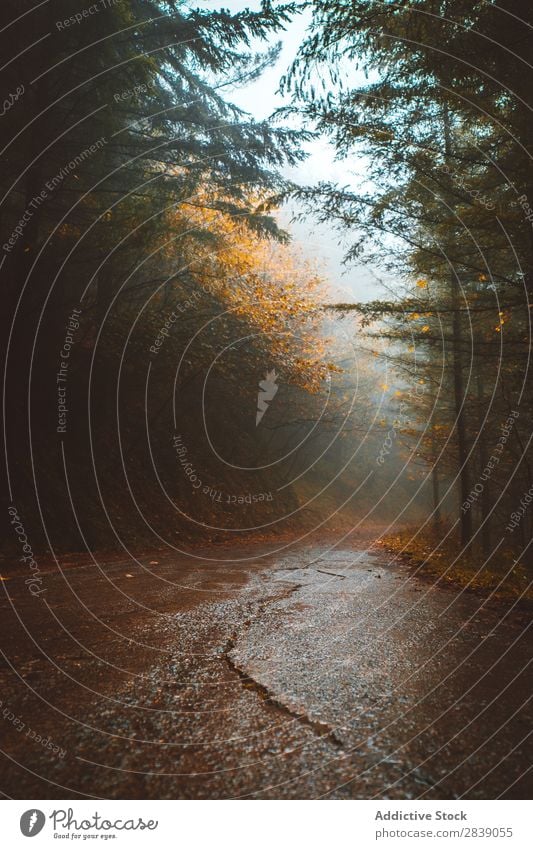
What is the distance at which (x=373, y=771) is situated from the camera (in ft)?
6.37

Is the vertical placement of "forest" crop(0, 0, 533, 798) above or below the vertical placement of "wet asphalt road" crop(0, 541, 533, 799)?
above

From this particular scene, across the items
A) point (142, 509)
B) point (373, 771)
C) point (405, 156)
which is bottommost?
point (142, 509)

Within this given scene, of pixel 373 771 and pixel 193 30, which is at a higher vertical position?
pixel 193 30

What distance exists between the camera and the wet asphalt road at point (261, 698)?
1.90 m

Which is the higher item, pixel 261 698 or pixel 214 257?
pixel 214 257

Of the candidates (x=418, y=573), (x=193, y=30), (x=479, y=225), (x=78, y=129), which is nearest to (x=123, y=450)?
(x=78, y=129)

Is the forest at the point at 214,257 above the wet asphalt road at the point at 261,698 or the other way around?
above

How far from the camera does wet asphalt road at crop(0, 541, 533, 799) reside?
190 cm

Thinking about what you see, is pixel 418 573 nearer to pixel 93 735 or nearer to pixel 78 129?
pixel 93 735

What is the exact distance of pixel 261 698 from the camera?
8.54 feet

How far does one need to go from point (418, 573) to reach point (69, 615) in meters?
5.63

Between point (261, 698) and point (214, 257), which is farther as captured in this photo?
point (214, 257)

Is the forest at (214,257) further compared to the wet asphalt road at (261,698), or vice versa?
the forest at (214,257)

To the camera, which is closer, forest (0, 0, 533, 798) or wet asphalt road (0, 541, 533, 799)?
wet asphalt road (0, 541, 533, 799)
